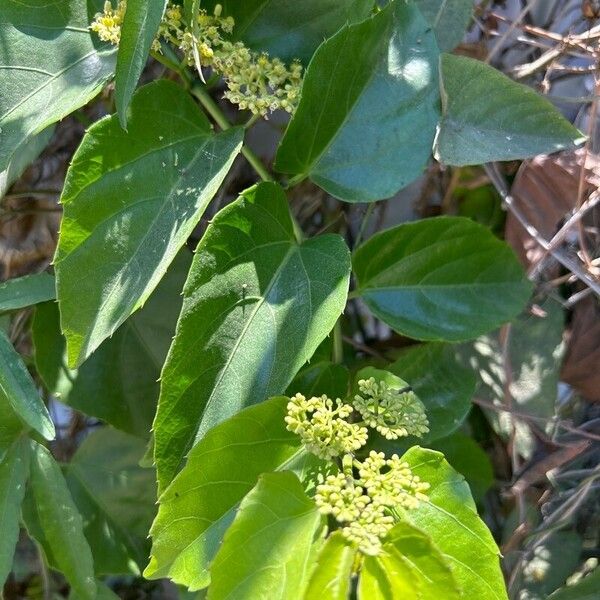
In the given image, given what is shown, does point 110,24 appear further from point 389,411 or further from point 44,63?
point 389,411

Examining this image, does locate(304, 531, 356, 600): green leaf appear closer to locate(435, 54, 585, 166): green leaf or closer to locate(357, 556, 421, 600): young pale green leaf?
locate(357, 556, 421, 600): young pale green leaf

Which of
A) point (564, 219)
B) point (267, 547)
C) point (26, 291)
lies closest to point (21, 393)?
point (26, 291)

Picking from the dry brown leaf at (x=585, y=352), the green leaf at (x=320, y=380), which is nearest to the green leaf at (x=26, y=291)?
the green leaf at (x=320, y=380)

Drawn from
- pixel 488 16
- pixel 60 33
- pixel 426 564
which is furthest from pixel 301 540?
pixel 488 16

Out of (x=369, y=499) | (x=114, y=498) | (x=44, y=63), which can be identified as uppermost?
(x=44, y=63)

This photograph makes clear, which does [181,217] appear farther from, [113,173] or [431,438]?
[431,438]

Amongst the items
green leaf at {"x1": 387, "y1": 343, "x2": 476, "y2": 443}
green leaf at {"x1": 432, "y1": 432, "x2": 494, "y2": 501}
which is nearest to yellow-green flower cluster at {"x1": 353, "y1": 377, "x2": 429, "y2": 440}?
green leaf at {"x1": 387, "y1": 343, "x2": 476, "y2": 443}
